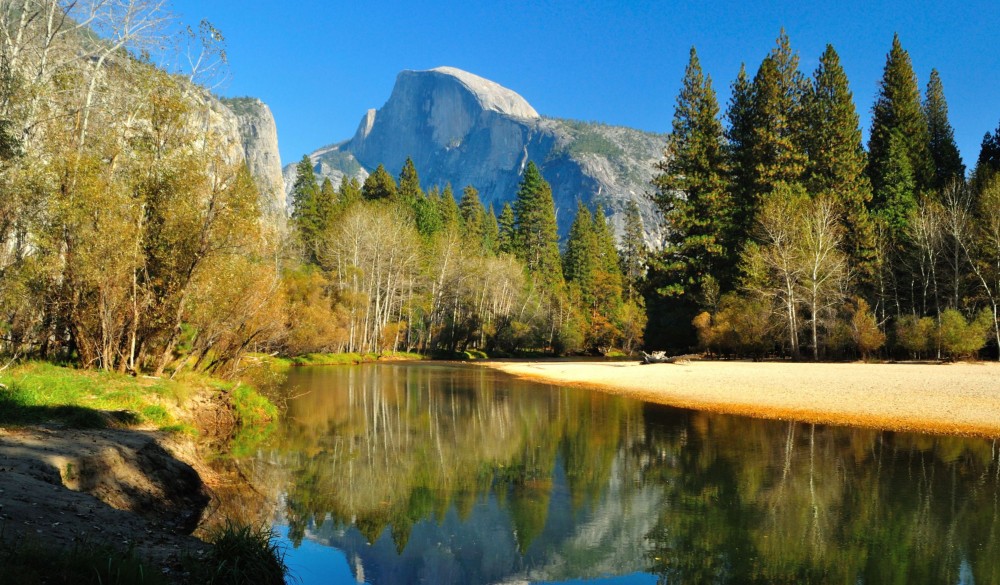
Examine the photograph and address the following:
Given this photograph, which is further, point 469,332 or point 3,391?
point 469,332

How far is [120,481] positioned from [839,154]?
1872 inches

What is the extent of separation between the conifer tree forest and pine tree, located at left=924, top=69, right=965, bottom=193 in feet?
0.79

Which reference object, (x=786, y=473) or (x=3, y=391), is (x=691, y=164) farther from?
(x=3, y=391)

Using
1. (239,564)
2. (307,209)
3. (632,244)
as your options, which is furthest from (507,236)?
(239,564)

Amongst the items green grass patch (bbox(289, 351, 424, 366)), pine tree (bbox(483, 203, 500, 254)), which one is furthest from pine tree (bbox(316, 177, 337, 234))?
pine tree (bbox(483, 203, 500, 254))

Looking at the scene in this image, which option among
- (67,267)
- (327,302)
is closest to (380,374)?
(327,302)

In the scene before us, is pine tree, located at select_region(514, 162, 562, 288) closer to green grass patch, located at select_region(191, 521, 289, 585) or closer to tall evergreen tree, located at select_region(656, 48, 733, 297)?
tall evergreen tree, located at select_region(656, 48, 733, 297)

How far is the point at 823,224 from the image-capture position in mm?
36656

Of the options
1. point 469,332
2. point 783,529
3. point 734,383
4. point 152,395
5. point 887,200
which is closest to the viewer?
point 783,529

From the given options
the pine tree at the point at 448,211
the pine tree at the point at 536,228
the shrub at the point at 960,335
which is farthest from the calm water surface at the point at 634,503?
the pine tree at the point at 536,228

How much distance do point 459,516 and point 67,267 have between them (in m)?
10.9

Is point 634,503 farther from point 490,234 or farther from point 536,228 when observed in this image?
point 536,228

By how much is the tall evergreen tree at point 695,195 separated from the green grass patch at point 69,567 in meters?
45.6

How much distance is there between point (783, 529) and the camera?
27.0 feet
